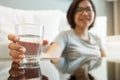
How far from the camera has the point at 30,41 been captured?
2.63ft

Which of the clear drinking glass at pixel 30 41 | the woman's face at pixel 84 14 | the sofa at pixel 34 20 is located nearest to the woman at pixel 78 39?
the woman's face at pixel 84 14

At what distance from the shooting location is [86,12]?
4.52ft

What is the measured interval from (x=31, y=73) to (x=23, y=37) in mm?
195

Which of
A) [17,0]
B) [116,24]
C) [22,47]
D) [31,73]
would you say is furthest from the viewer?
[116,24]

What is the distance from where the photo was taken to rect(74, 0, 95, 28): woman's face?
134cm

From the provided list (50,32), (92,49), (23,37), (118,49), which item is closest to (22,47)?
(23,37)

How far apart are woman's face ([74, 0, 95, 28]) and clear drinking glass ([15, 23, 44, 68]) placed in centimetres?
56

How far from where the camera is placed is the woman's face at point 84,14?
4.41 feet

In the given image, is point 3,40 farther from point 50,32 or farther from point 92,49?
point 92,49

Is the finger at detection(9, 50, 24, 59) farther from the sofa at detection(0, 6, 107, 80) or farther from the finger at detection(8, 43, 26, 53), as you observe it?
the sofa at detection(0, 6, 107, 80)

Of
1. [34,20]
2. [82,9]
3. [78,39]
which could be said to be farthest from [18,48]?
[34,20]

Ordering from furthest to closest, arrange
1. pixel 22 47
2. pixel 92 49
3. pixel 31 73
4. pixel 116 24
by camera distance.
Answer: pixel 116 24 → pixel 92 49 → pixel 22 47 → pixel 31 73

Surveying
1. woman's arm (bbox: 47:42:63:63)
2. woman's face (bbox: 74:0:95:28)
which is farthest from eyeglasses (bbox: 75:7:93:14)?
woman's arm (bbox: 47:42:63:63)

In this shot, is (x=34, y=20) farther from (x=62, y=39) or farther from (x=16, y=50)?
(x=16, y=50)
